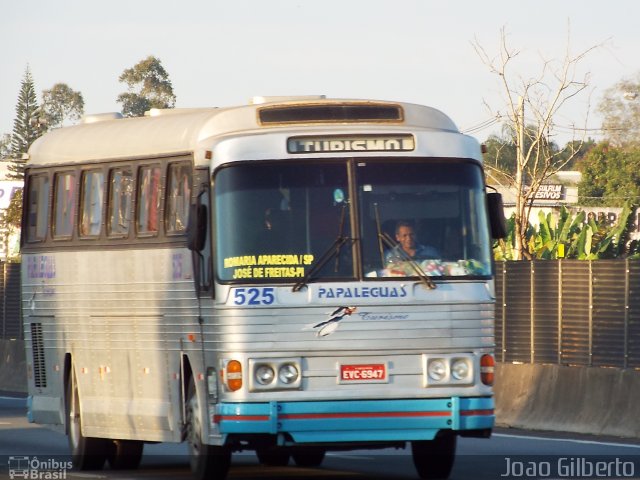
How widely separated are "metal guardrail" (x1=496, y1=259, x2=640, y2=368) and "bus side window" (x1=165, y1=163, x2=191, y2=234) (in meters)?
7.84

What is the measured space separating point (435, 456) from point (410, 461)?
2332 mm

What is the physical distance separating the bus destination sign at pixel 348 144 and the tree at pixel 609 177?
304 ft

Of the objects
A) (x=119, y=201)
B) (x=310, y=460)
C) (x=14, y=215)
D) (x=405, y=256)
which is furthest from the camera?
(x=14, y=215)

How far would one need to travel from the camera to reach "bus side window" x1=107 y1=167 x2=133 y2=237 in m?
15.7

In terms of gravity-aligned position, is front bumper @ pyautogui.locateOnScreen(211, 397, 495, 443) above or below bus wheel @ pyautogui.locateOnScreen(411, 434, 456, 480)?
above

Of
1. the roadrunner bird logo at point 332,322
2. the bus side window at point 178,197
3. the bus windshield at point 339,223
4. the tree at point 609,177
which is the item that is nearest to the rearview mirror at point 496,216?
the bus windshield at point 339,223

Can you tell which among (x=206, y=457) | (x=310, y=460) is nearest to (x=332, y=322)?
(x=206, y=457)

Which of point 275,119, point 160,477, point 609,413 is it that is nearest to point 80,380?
point 160,477

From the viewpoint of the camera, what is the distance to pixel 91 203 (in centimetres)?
1645

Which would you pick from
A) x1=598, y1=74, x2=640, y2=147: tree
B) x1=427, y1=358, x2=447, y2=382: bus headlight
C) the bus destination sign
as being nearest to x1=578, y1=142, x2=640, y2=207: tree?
x1=598, y1=74, x2=640, y2=147: tree

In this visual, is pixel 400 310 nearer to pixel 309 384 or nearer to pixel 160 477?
pixel 309 384

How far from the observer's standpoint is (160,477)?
1537 cm

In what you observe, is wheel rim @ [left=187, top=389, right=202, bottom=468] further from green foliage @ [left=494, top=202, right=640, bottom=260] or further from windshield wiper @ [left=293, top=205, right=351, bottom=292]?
green foliage @ [left=494, top=202, right=640, bottom=260]

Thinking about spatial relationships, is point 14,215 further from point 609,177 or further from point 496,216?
point 496,216
